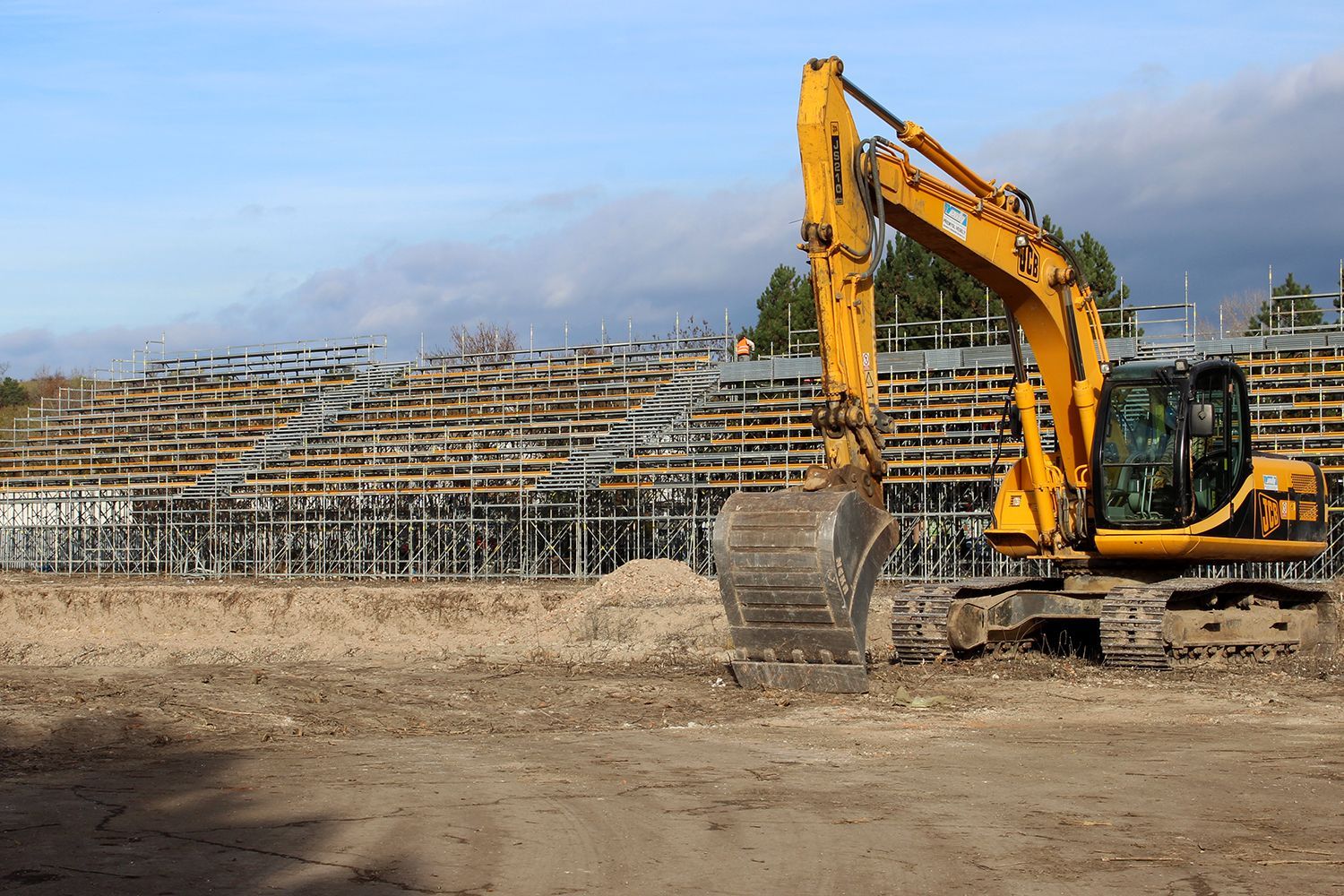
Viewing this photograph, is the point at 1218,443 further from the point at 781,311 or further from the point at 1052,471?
the point at 781,311

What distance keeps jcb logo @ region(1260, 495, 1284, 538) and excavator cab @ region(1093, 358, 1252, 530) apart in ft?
1.55

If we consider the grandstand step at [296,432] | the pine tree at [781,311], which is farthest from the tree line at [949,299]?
the grandstand step at [296,432]

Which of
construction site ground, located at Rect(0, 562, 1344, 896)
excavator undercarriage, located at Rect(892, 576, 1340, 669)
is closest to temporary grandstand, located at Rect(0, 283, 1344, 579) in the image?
excavator undercarriage, located at Rect(892, 576, 1340, 669)

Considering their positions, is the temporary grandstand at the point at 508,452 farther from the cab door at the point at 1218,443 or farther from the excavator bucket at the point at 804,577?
the excavator bucket at the point at 804,577

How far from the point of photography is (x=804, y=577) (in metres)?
11.1

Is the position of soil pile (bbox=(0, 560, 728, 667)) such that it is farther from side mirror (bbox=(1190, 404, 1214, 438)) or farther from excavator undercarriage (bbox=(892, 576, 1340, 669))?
side mirror (bbox=(1190, 404, 1214, 438))

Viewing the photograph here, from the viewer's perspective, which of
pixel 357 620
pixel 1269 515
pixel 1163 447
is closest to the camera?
pixel 1163 447

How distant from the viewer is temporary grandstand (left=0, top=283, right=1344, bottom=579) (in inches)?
1107

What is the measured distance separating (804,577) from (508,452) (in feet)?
73.9

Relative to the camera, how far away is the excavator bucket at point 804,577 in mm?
11070

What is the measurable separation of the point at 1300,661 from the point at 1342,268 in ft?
67.5

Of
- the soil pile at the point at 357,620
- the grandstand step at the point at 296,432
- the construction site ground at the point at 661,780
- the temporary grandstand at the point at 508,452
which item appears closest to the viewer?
the construction site ground at the point at 661,780

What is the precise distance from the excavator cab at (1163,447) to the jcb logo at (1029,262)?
1227 millimetres

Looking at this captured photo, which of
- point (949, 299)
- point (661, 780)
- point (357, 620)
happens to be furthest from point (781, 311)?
point (661, 780)
